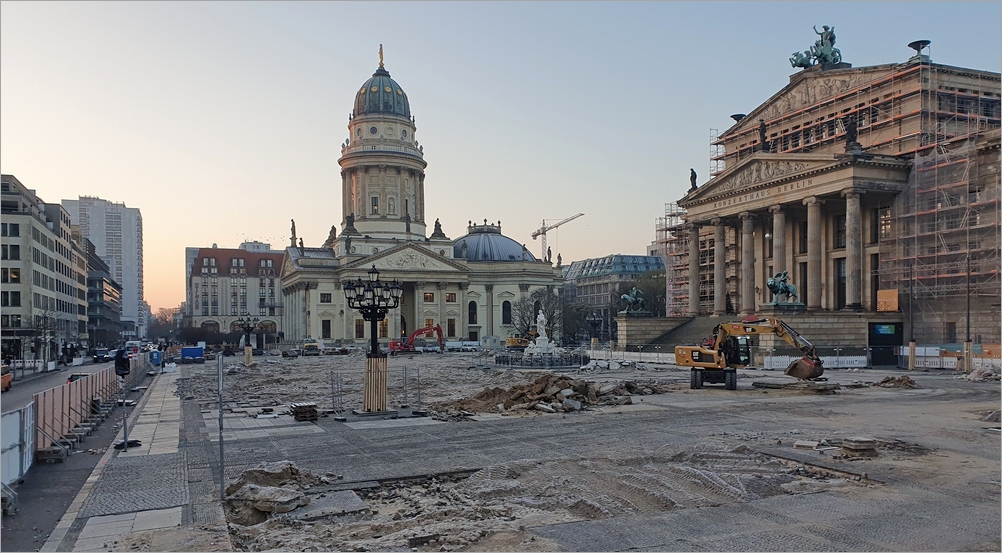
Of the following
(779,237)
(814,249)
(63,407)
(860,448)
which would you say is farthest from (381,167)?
(860,448)

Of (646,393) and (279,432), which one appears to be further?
(646,393)

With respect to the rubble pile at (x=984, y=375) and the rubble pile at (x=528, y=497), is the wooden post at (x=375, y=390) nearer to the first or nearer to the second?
the rubble pile at (x=528, y=497)

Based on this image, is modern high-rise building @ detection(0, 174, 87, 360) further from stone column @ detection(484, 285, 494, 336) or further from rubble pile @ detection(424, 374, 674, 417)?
stone column @ detection(484, 285, 494, 336)

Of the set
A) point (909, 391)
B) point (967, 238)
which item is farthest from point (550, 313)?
point (909, 391)

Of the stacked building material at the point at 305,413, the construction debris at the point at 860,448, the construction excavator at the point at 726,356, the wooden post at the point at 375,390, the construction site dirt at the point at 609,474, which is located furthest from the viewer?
the construction excavator at the point at 726,356

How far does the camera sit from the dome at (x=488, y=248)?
126938 millimetres

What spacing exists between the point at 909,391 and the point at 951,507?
23966 millimetres

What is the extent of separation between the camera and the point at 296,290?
112875 mm

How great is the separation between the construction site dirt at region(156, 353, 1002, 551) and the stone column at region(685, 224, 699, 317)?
42683 mm

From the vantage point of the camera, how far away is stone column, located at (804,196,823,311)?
192 feet

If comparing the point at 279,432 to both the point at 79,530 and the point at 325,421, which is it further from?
the point at 79,530

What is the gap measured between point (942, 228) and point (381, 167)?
8185 cm

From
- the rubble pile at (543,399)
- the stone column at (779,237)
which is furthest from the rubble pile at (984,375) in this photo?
the stone column at (779,237)

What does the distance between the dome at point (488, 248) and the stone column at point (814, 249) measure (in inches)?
2737
